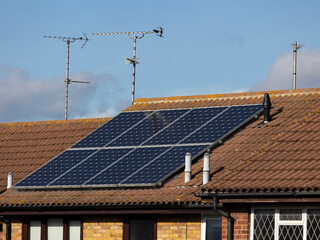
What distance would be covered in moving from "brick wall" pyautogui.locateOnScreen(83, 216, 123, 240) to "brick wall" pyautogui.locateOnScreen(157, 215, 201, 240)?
1.45m

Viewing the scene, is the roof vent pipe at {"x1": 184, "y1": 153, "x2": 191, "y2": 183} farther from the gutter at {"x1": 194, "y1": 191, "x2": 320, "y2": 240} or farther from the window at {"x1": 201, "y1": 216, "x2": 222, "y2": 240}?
the gutter at {"x1": 194, "y1": 191, "x2": 320, "y2": 240}

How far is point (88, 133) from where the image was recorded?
38.5 m

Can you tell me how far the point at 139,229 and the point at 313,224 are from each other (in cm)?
625

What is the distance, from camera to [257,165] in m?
30.1

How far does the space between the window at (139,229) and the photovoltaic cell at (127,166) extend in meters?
1.41

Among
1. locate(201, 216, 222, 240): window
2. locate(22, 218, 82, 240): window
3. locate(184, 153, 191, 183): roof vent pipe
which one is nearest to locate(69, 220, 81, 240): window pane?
locate(22, 218, 82, 240): window

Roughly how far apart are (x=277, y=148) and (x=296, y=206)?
325cm

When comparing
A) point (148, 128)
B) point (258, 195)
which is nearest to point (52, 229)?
point (148, 128)

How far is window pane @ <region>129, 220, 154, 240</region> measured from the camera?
31781 mm

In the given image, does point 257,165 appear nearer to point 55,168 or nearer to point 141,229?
point 141,229

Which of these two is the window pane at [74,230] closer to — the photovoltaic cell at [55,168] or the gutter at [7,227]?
the photovoltaic cell at [55,168]

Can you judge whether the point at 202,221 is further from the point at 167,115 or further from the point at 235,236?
the point at 167,115

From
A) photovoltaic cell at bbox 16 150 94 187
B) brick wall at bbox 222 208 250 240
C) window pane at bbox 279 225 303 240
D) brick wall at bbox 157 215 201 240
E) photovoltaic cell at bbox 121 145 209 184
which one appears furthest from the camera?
photovoltaic cell at bbox 16 150 94 187

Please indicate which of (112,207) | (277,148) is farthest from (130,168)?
(277,148)
